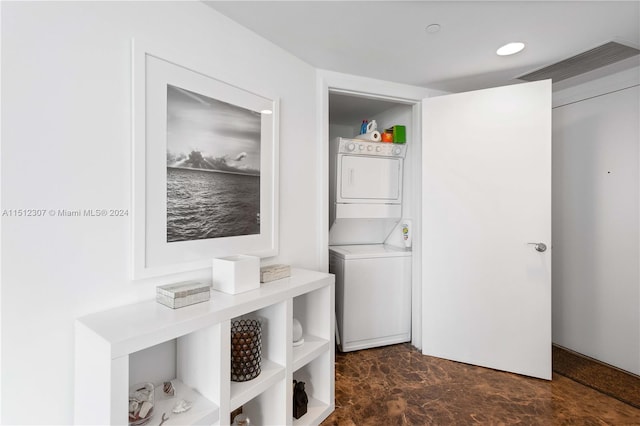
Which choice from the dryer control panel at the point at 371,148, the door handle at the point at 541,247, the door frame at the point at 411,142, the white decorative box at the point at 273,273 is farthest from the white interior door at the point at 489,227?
the white decorative box at the point at 273,273

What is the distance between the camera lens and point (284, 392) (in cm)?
142

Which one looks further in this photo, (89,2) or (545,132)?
(545,132)

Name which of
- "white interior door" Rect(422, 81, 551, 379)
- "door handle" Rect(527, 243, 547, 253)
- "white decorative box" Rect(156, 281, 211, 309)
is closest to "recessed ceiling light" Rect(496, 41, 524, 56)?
"white interior door" Rect(422, 81, 551, 379)

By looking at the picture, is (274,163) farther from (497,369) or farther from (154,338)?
(497,369)

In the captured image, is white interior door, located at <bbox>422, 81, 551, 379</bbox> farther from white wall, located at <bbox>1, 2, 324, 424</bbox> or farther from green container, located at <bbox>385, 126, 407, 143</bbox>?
white wall, located at <bbox>1, 2, 324, 424</bbox>

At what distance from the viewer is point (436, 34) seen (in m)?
1.73

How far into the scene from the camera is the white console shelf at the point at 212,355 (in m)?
0.94

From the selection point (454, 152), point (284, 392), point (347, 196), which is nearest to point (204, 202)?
point (284, 392)

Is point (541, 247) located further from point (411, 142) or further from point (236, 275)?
point (236, 275)

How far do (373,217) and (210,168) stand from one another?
160cm

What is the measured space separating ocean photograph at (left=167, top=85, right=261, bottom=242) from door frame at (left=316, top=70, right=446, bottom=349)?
1.86ft

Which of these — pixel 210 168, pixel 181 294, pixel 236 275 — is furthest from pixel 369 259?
pixel 181 294

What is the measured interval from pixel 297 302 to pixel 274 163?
2.77 ft

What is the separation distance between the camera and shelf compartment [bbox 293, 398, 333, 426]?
1.57 meters
